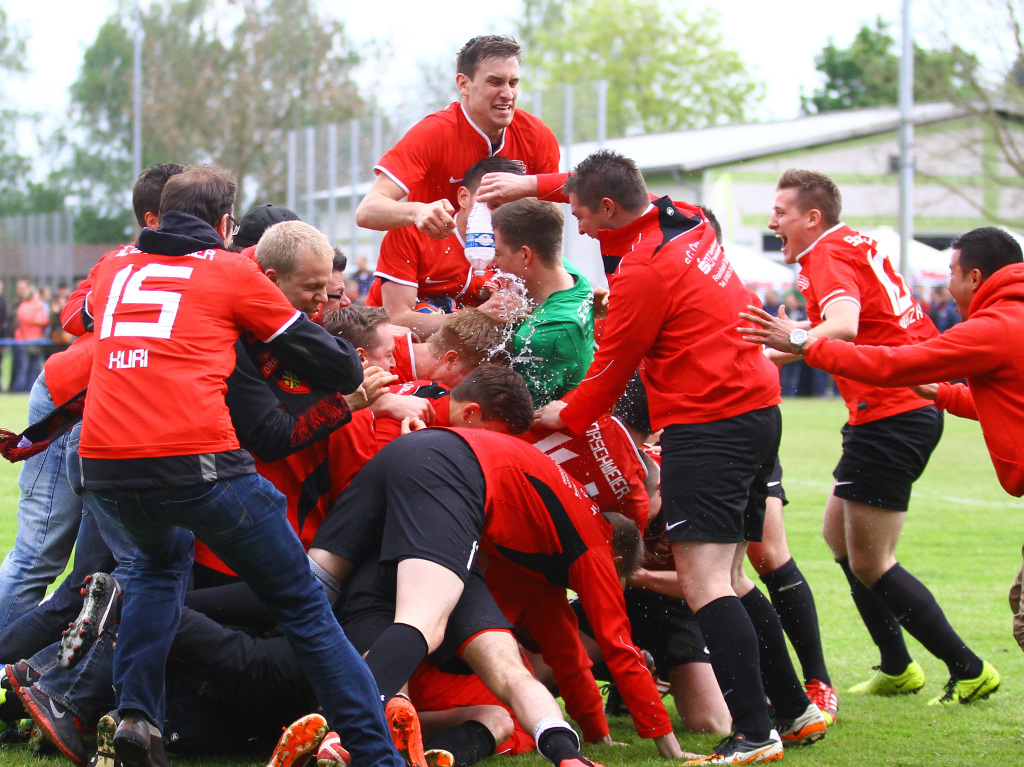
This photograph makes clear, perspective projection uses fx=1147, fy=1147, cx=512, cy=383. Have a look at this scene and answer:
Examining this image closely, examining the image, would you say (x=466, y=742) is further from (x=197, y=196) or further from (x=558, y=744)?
(x=197, y=196)

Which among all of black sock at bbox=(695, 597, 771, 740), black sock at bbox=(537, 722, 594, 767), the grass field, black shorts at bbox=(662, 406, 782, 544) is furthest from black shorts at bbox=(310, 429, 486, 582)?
black sock at bbox=(695, 597, 771, 740)

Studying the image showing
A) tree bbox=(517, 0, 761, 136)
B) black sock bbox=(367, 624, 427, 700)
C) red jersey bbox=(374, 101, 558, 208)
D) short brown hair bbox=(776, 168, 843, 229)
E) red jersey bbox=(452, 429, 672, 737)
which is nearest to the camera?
black sock bbox=(367, 624, 427, 700)

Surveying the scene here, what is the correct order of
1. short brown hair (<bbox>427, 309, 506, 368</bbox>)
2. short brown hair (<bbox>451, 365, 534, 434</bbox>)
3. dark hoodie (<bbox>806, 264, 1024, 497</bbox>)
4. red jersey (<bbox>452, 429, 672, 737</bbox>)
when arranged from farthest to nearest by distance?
short brown hair (<bbox>427, 309, 506, 368</bbox>)
short brown hair (<bbox>451, 365, 534, 434</bbox>)
dark hoodie (<bbox>806, 264, 1024, 497</bbox>)
red jersey (<bbox>452, 429, 672, 737</bbox>)

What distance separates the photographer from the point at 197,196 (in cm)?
413

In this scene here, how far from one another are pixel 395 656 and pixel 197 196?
1.79 m

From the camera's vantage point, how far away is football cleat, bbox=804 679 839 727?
535 cm

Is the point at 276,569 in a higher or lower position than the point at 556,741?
higher

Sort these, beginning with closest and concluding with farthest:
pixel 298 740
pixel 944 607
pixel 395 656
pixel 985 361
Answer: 1. pixel 298 740
2. pixel 395 656
3. pixel 985 361
4. pixel 944 607

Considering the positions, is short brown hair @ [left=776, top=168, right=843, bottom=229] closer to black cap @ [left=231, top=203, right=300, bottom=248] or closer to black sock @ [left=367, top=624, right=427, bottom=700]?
black cap @ [left=231, top=203, right=300, bottom=248]

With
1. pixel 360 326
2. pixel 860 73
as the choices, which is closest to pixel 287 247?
pixel 360 326

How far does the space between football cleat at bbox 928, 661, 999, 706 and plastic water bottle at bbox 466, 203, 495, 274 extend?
123 inches

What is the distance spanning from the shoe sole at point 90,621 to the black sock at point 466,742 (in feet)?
4.21

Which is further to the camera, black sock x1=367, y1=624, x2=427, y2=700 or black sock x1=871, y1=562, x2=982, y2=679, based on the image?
black sock x1=871, y1=562, x2=982, y2=679

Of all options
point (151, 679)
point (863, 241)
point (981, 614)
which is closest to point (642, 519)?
point (863, 241)
